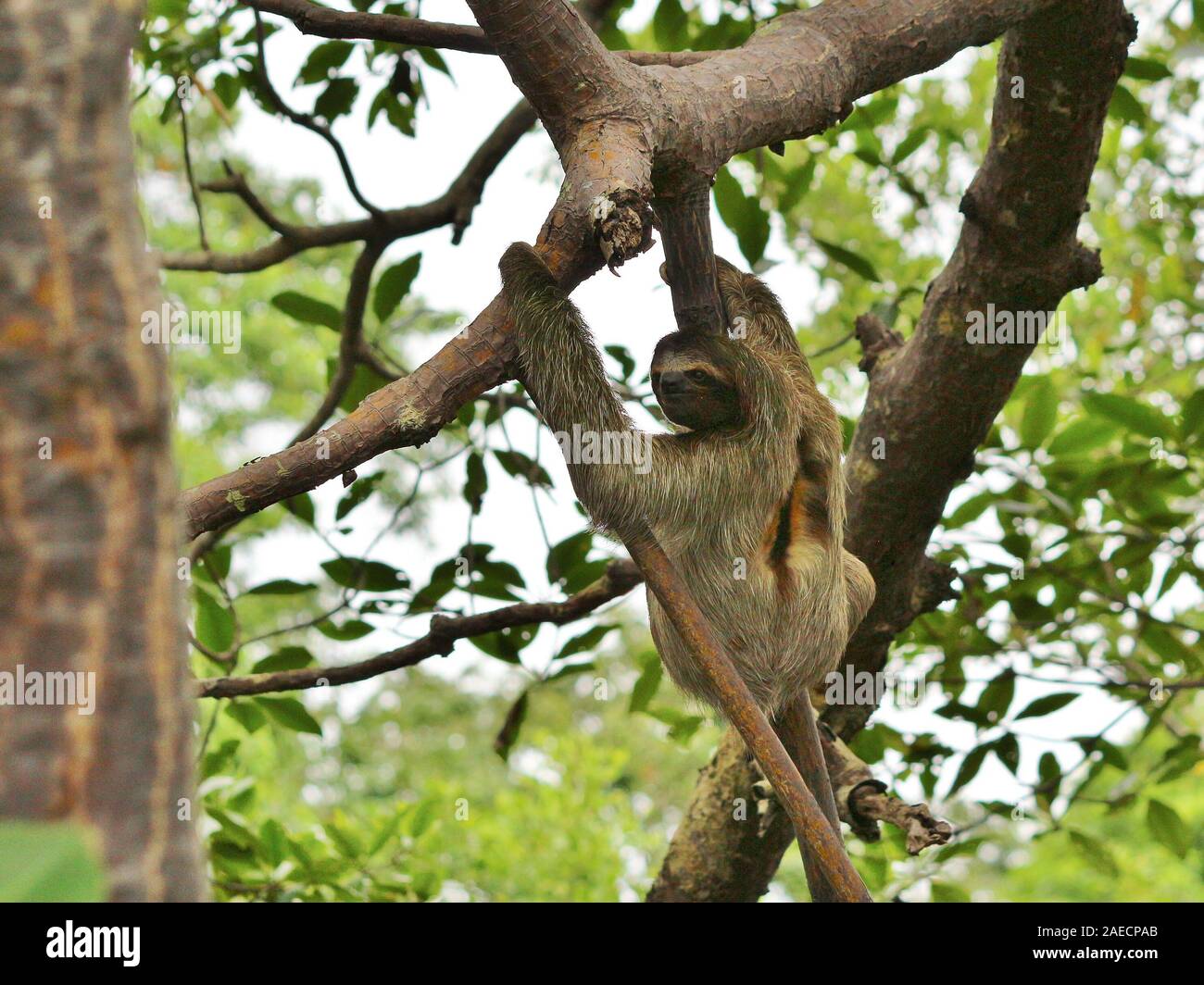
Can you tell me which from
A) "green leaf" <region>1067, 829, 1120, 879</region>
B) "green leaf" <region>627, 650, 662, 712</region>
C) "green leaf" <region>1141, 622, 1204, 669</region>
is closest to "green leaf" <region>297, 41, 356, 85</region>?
"green leaf" <region>627, 650, 662, 712</region>

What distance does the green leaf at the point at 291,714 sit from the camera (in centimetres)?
475

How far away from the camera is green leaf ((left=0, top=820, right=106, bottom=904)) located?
2.78ft

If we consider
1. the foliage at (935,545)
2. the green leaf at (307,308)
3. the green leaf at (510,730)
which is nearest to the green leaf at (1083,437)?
the foliage at (935,545)

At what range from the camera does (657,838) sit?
37.4ft

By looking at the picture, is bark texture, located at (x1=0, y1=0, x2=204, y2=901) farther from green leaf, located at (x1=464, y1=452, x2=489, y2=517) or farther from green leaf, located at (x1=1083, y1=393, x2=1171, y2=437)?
green leaf, located at (x1=1083, y1=393, x2=1171, y2=437)

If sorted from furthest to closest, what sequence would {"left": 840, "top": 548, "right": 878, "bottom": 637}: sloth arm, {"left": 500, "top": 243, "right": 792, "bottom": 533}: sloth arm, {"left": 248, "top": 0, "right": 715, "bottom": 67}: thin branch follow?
{"left": 840, "top": 548, "right": 878, "bottom": 637}: sloth arm → {"left": 248, "top": 0, "right": 715, "bottom": 67}: thin branch → {"left": 500, "top": 243, "right": 792, "bottom": 533}: sloth arm

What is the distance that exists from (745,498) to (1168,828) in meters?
2.91

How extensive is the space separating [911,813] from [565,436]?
1.65 metres

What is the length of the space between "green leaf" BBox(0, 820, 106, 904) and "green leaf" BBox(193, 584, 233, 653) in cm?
417

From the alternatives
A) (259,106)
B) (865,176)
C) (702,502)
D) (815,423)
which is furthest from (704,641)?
(865,176)

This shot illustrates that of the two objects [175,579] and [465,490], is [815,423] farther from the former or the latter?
[175,579]

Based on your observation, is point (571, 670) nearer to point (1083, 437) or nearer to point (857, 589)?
point (857, 589)

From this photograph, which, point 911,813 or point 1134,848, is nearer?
point 911,813
